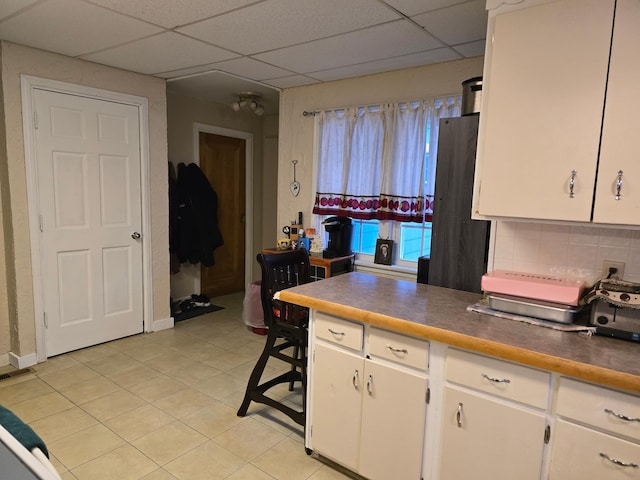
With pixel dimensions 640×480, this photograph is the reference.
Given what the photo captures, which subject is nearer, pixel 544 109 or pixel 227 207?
pixel 544 109

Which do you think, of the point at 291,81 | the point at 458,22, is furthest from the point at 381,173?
the point at 458,22

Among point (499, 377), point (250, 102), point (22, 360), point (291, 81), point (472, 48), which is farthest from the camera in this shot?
point (250, 102)

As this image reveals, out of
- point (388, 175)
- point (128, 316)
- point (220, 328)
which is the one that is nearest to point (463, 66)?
point (388, 175)

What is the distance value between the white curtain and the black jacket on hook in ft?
5.27

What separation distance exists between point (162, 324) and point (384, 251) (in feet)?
7.65

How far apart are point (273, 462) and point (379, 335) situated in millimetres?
977

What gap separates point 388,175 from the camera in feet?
11.3

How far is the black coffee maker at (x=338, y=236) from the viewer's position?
12.1 ft

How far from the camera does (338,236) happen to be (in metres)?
3.70

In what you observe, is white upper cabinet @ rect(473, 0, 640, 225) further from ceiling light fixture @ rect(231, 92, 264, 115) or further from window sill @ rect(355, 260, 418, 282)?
ceiling light fixture @ rect(231, 92, 264, 115)

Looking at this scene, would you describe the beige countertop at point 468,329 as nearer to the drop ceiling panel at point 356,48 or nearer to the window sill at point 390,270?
the window sill at point 390,270

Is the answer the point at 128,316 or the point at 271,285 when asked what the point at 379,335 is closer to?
the point at 271,285

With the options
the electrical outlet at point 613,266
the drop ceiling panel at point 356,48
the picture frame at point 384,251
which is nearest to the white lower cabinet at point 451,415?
the electrical outlet at point 613,266

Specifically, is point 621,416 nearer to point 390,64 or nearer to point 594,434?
point 594,434
